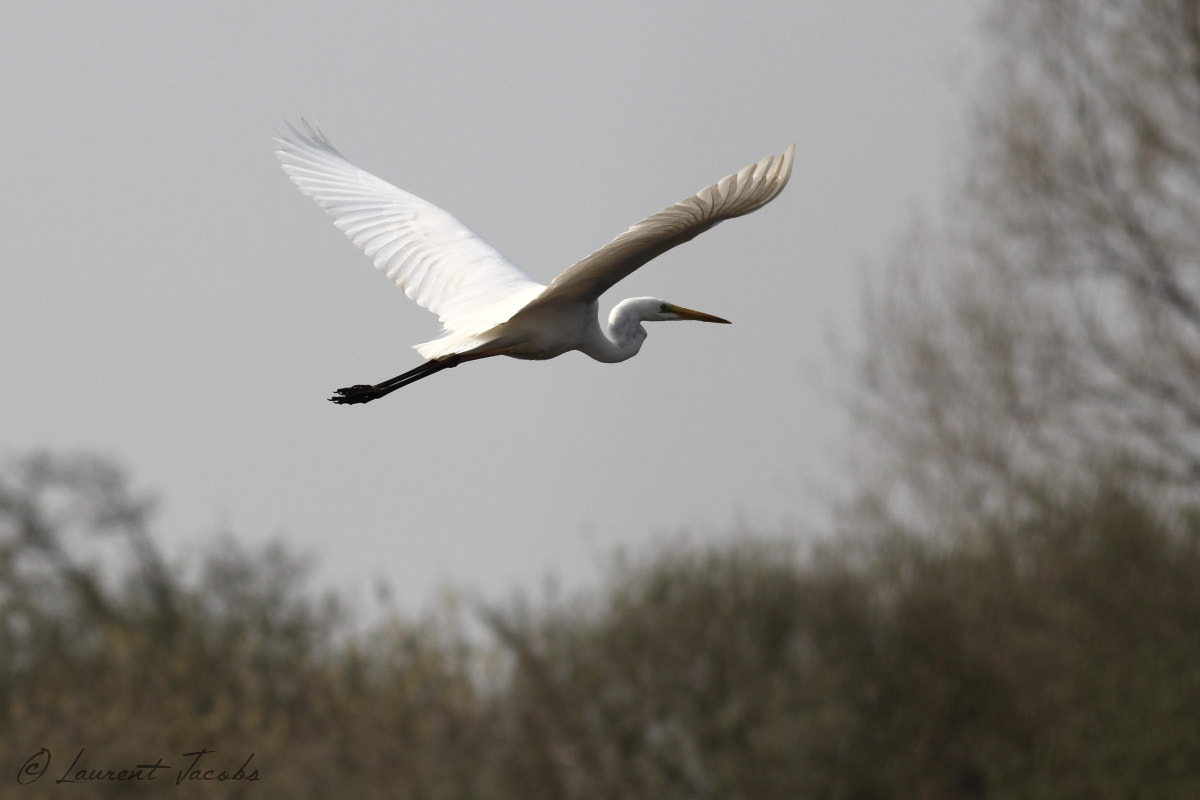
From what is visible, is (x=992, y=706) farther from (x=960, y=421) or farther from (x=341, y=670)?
(x=341, y=670)

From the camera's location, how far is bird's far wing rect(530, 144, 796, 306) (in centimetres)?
417

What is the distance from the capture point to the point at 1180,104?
563 inches

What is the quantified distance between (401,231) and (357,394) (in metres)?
0.82

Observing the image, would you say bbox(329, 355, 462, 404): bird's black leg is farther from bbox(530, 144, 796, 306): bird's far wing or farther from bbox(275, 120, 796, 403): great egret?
bbox(530, 144, 796, 306): bird's far wing

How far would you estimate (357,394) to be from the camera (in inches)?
235

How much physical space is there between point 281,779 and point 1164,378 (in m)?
8.77

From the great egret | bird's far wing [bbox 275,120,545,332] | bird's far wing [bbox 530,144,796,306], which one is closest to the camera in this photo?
bird's far wing [bbox 530,144,796,306]

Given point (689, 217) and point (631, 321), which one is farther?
point (631, 321)

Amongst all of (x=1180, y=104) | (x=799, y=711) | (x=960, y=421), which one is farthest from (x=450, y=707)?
(x=1180, y=104)
